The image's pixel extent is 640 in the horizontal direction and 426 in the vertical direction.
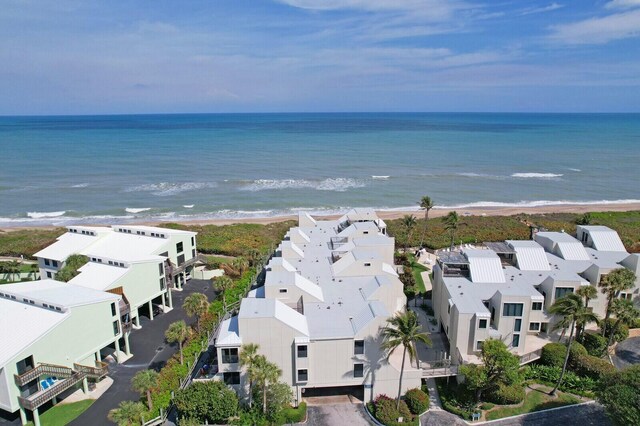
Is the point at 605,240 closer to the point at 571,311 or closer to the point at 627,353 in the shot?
the point at 627,353

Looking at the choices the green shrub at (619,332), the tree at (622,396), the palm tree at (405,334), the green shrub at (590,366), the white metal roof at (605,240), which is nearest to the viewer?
the tree at (622,396)

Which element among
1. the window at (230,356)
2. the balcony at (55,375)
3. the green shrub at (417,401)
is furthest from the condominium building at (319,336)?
the balcony at (55,375)

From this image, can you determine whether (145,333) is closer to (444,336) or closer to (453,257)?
(444,336)

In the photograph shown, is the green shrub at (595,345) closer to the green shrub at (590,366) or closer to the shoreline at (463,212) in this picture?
the green shrub at (590,366)

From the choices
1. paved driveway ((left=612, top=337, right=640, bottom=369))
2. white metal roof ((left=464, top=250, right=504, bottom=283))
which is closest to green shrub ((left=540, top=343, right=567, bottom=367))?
paved driveway ((left=612, top=337, right=640, bottom=369))

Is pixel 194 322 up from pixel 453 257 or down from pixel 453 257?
down

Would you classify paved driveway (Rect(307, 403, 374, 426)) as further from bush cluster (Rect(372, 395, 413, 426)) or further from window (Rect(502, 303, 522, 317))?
window (Rect(502, 303, 522, 317))

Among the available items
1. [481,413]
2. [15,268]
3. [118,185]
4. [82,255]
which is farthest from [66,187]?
[481,413]
